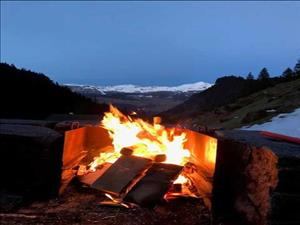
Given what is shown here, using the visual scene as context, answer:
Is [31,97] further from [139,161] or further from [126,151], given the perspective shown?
[139,161]

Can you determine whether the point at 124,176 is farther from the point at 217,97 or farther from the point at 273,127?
the point at 217,97

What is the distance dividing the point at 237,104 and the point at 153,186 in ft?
60.9

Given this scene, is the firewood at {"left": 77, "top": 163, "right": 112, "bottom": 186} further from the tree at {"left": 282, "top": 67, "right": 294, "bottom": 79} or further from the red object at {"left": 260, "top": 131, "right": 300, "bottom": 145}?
the tree at {"left": 282, "top": 67, "right": 294, "bottom": 79}

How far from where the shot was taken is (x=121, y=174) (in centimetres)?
465

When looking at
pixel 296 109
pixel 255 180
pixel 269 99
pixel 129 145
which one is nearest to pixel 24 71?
pixel 129 145

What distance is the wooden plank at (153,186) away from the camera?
4.26 meters

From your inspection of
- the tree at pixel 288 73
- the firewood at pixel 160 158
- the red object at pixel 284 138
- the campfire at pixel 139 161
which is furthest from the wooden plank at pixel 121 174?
the tree at pixel 288 73

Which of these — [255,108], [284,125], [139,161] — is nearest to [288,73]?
[255,108]

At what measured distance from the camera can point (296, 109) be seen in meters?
15.7

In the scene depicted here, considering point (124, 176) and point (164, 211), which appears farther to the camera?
point (124, 176)

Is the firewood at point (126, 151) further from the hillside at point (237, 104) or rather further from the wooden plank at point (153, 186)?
the hillside at point (237, 104)

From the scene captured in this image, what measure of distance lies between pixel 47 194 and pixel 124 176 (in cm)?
84

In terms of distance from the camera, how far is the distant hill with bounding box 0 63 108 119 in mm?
8109

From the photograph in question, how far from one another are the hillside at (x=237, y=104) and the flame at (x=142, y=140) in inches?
300
